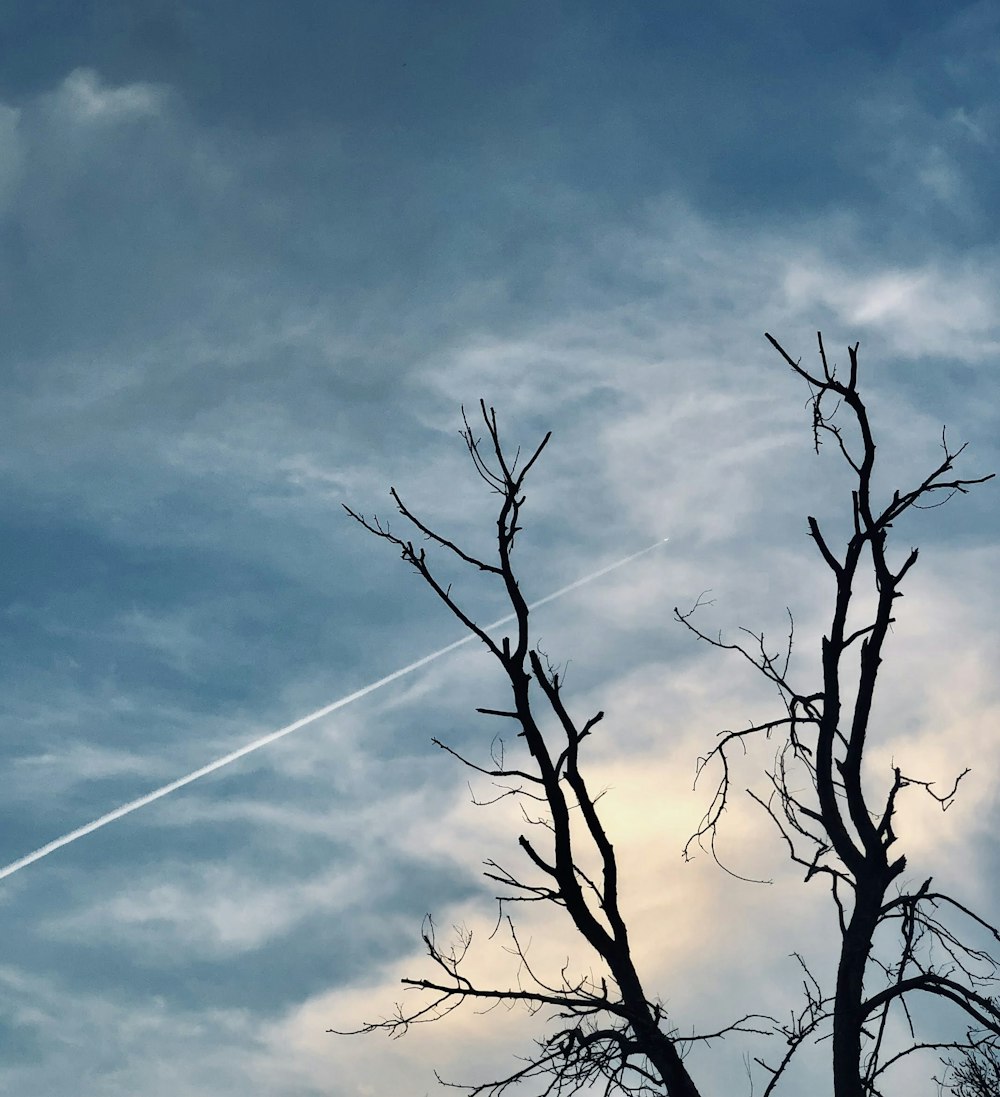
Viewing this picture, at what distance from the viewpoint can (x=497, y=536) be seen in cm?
735

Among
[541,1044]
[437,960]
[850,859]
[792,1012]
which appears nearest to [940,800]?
[850,859]

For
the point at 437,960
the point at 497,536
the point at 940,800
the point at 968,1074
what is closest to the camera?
the point at 437,960

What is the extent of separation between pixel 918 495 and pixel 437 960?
194 inches

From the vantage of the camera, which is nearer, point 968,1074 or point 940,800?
point 940,800

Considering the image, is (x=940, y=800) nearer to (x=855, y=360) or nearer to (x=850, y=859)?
(x=850, y=859)

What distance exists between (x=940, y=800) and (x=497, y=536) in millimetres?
4098

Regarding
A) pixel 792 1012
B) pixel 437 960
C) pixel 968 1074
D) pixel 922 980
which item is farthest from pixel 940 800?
pixel 968 1074

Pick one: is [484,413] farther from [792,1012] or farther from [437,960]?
[792,1012]

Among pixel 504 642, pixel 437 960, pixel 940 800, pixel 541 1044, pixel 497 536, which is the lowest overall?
pixel 541 1044

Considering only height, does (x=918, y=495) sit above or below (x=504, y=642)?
above

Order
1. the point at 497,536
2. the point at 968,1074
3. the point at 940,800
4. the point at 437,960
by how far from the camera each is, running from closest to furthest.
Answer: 1. the point at 437,960
2. the point at 497,536
3. the point at 940,800
4. the point at 968,1074

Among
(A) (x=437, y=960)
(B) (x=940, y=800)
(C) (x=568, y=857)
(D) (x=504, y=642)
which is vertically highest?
(D) (x=504, y=642)

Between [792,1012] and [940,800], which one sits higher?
[940,800]

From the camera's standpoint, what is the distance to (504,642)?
290 inches
